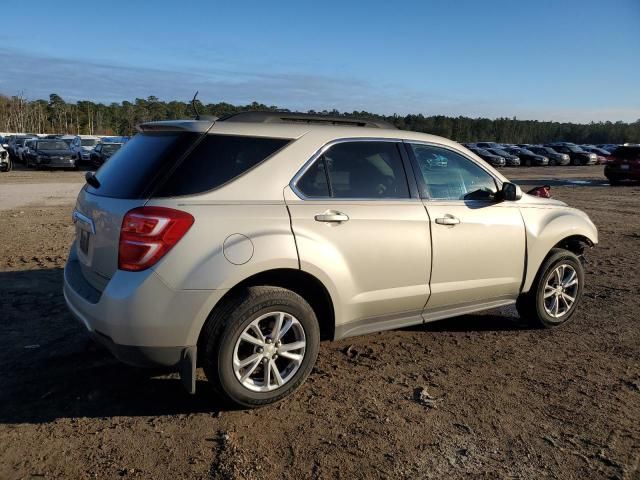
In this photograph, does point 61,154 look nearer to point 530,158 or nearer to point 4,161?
point 4,161

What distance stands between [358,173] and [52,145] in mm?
28713

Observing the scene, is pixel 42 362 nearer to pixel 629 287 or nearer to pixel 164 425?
pixel 164 425

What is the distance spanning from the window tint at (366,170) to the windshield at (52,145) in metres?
28.3

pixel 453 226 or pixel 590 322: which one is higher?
pixel 453 226

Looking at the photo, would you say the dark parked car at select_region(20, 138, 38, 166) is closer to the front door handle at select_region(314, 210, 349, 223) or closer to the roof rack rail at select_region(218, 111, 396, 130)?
the roof rack rail at select_region(218, 111, 396, 130)

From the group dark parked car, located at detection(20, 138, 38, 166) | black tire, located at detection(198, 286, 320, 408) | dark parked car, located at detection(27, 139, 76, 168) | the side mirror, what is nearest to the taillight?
black tire, located at detection(198, 286, 320, 408)

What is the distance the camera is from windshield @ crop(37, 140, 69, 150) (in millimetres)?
28531

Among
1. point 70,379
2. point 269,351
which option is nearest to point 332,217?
point 269,351

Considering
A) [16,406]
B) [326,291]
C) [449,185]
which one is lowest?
[16,406]

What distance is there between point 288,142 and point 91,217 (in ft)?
4.51

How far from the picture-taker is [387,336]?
5.05 meters

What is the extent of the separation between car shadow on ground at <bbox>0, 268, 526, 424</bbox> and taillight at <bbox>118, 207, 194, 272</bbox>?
1033 millimetres

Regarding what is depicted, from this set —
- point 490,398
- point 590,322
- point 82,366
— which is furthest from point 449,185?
point 82,366

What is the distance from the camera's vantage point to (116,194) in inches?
139
